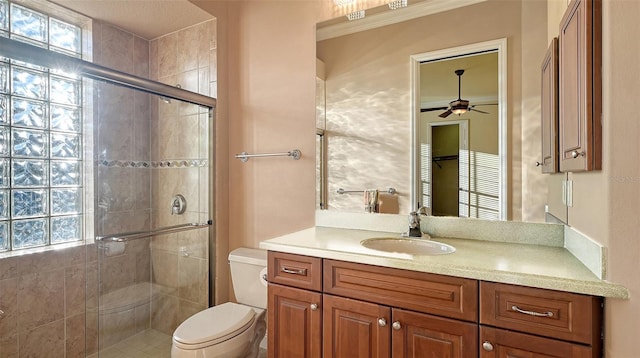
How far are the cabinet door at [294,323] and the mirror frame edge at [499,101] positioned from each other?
30.1 inches

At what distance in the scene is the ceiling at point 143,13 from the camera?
7.11ft

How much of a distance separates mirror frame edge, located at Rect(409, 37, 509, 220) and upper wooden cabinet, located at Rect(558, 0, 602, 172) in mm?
387

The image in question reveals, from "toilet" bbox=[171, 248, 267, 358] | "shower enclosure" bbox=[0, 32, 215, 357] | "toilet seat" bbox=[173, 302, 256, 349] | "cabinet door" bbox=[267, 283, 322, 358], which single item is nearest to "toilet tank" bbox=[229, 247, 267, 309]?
"toilet" bbox=[171, 248, 267, 358]

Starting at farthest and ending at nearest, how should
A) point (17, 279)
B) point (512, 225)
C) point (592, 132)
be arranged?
point (17, 279)
point (512, 225)
point (592, 132)

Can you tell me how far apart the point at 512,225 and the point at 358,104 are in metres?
1.05

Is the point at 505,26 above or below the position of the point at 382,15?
below

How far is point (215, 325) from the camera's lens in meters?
1.77

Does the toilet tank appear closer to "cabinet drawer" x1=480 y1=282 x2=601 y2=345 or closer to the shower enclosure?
the shower enclosure

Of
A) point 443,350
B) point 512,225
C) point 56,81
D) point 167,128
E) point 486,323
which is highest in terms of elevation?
point 56,81

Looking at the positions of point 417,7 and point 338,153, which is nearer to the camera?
point 417,7

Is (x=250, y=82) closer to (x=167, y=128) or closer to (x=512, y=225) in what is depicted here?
(x=167, y=128)

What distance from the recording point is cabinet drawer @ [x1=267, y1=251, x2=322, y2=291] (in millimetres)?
1457

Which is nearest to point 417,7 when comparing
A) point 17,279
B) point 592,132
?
point 592,132

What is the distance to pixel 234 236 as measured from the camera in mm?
2473
